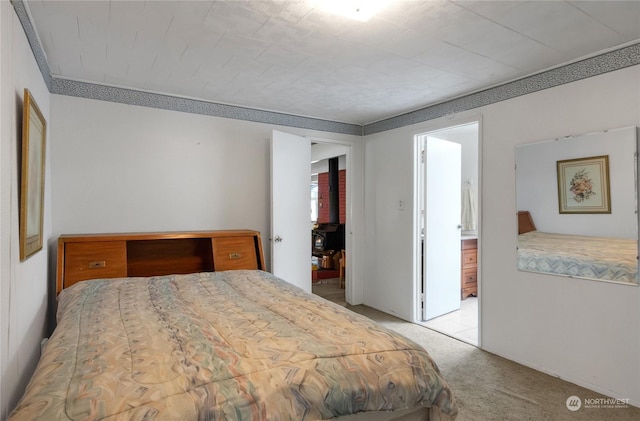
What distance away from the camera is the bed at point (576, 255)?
2.26 metres

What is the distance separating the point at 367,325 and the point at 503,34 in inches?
74.9

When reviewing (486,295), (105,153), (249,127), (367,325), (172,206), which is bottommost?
(486,295)

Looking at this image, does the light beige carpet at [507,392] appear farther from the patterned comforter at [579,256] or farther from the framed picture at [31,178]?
the framed picture at [31,178]

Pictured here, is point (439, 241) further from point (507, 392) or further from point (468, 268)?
point (507, 392)

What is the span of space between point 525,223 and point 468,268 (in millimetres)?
2239

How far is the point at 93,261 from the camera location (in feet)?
8.64

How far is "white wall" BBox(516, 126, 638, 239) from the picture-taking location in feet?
7.36

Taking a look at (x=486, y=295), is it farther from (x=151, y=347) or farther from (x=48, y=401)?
(x=48, y=401)

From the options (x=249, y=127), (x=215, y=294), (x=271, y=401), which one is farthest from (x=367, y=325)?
(x=249, y=127)

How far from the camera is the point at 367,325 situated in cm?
158

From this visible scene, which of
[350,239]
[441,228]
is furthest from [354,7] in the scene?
[350,239]

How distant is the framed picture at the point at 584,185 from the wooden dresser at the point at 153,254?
256 centimetres

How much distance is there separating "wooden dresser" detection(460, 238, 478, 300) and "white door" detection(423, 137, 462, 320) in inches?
21.9

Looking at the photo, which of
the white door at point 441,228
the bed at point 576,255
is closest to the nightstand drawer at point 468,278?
the white door at point 441,228
